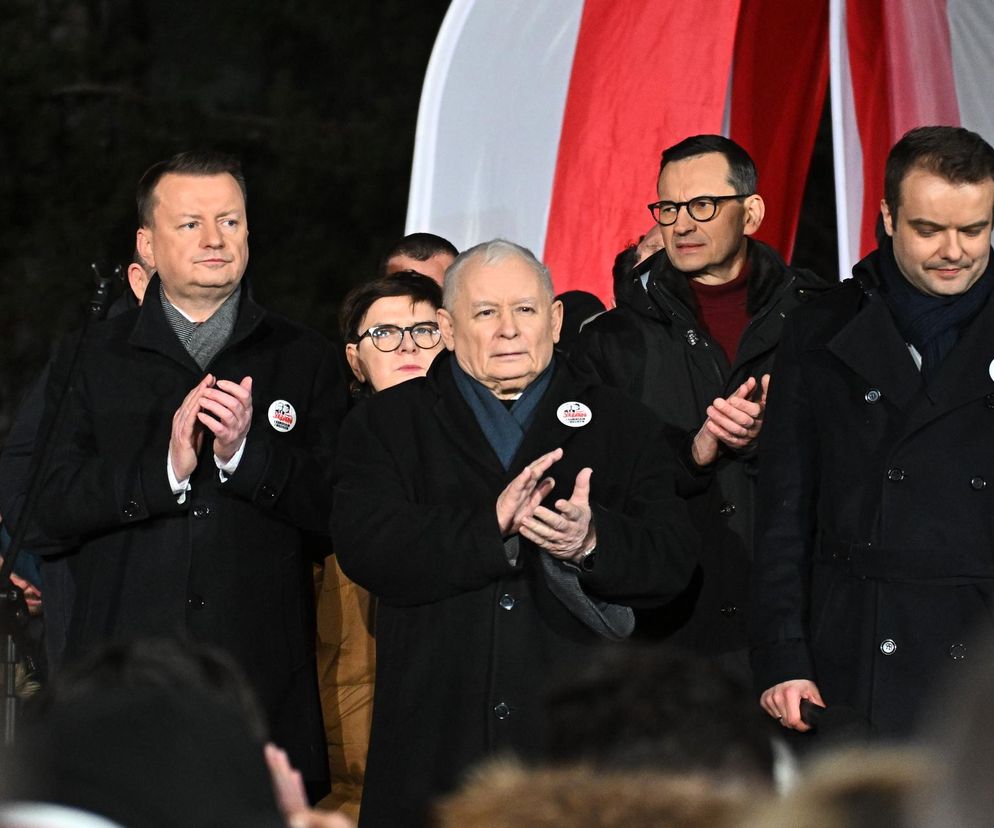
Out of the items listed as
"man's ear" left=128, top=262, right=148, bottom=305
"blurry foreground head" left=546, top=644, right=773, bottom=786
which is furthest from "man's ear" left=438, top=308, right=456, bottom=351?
"blurry foreground head" left=546, top=644, right=773, bottom=786

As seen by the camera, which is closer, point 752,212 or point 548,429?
point 548,429

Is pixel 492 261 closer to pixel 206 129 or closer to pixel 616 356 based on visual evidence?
pixel 616 356

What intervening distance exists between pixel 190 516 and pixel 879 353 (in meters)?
1.61

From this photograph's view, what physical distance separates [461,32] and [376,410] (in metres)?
2.57

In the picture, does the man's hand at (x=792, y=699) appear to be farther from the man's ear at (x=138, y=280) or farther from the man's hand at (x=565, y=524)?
the man's ear at (x=138, y=280)

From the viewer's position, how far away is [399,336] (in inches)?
199

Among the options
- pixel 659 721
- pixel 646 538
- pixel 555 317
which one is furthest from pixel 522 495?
pixel 659 721

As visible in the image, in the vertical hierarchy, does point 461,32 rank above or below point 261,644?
above

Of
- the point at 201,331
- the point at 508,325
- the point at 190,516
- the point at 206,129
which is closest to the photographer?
the point at 508,325

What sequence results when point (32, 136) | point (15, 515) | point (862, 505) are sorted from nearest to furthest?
point (862, 505)
point (15, 515)
point (32, 136)

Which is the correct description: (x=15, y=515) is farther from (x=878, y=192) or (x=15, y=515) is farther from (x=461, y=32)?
(x=878, y=192)

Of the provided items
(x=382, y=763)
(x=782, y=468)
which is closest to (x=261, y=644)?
(x=382, y=763)

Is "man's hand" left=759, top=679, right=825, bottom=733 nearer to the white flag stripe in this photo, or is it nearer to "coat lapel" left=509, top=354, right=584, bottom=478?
"coat lapel" left=509, top=354, right=584, bottom=478

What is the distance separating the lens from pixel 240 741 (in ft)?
6.19
